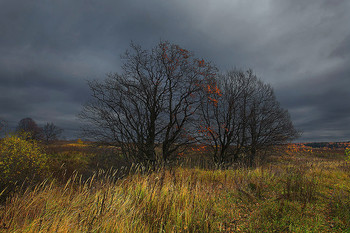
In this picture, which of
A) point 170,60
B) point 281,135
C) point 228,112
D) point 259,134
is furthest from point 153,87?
point 281,135

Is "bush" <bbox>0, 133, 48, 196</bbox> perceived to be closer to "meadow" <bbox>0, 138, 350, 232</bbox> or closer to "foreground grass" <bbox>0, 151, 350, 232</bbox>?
"meadow" <bbox>0, 138, 350, 232</bbox>

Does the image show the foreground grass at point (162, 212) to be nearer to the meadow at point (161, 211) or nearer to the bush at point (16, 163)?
the meadow at point (161, 211)

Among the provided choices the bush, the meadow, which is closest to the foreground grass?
A: the meadow

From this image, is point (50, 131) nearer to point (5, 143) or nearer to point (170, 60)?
point (5, 143)

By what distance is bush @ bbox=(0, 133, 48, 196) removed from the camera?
21.9 ft

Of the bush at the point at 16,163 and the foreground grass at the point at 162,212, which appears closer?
the foreground grass at the point at 162,212

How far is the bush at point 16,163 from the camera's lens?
6684mm

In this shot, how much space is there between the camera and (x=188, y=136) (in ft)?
32.8

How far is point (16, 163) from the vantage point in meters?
7.38

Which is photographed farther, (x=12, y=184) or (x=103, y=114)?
(x=103, y=114)

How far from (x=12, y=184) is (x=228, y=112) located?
13012 millimetres

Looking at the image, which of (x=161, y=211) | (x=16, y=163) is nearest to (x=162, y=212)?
(x=161, y=211)

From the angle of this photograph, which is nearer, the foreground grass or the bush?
the foreground grass

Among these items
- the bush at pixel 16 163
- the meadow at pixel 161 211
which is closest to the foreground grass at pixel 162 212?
the meadow at pixel 161 211
